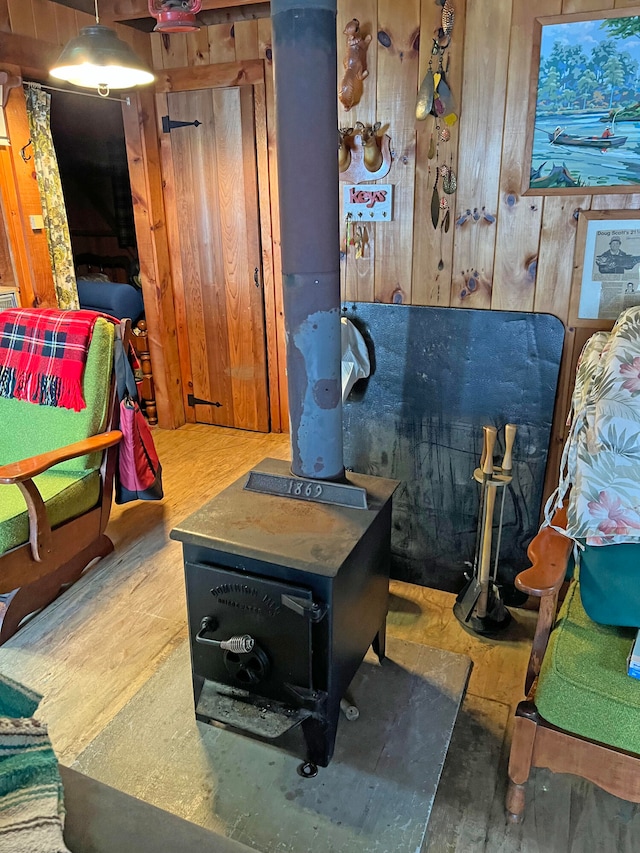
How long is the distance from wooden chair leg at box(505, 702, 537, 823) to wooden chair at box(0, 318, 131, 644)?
62.6 inches

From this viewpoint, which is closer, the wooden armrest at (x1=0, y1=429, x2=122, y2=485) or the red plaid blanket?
the wooden armrest at (x1=0, y1=429, x2=122, y2=485)

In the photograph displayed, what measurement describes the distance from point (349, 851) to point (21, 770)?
82cm

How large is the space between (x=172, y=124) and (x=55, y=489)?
7.79 ft

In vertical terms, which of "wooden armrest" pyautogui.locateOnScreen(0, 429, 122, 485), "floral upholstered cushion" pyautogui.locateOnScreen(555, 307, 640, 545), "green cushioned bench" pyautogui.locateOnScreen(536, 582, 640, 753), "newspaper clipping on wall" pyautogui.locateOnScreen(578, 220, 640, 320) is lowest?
"green cushioned bench" pyautogui.locateOnScreen(536, 582, 640, 753)

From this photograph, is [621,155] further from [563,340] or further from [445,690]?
[445,690]

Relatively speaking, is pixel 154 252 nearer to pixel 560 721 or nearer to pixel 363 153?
pixel 363 153

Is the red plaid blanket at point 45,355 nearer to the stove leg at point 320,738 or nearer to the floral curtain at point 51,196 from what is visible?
the floral curtain at point 51,196

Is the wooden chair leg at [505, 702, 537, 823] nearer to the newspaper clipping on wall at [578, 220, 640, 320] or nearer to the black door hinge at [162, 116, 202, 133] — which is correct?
the newspaper clipping on wall at [578, 220, 640, 320]

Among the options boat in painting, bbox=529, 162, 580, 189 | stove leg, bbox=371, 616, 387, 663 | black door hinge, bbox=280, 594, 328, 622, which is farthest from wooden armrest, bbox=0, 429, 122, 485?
boat in painting, bbox=529, 162, 580, 189

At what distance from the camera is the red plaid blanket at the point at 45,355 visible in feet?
7.90

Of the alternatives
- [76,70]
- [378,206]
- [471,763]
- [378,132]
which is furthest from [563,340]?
[76,70]

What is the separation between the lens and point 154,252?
3738 millimetres

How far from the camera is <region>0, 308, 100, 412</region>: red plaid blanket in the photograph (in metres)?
2.41

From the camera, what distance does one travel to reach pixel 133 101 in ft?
11.5
